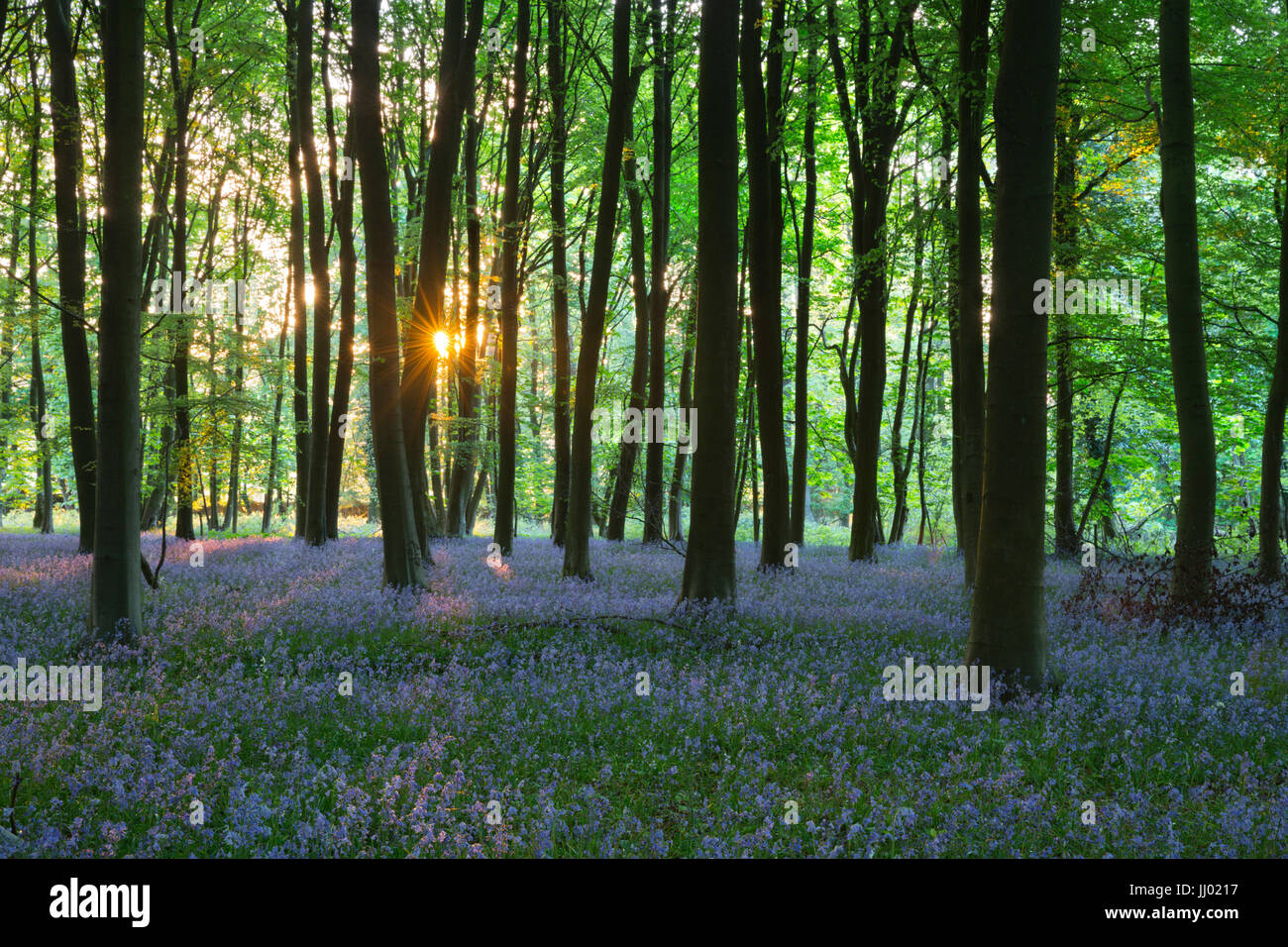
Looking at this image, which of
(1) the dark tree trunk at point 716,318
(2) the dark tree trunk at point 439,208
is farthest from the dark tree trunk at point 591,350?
(1) the dark tree trunk at point 716,318

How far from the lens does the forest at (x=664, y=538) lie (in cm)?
448

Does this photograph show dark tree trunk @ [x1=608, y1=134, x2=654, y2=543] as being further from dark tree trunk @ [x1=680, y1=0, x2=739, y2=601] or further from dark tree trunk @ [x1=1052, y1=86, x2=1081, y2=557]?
dark tree trunk @ [x1=1052, y1=86, x2=1081, y2=557]

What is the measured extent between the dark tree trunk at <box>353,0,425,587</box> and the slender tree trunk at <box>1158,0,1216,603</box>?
35.8 ft

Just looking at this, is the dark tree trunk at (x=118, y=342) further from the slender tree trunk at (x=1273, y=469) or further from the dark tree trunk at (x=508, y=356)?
the slender tree trunk at (x=1273, y=469)

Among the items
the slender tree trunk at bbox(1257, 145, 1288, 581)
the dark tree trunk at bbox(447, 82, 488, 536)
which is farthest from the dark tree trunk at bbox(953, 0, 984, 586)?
the dark tree trunk at bbox(447, 82, 488, 536)

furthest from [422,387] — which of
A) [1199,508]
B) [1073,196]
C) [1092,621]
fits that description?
[1073,196]

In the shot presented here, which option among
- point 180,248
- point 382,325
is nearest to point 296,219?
point 180,248

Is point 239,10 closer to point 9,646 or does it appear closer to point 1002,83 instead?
point 9,646

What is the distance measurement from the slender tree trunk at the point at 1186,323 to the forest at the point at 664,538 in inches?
2.4

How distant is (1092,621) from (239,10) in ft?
70.2

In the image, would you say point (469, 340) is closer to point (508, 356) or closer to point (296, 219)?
point (508, 356)

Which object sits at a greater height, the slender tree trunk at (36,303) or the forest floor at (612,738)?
the slender tree trunk at (36,303)

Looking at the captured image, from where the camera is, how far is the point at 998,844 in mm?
3883

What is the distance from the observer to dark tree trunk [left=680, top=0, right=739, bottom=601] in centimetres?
953
